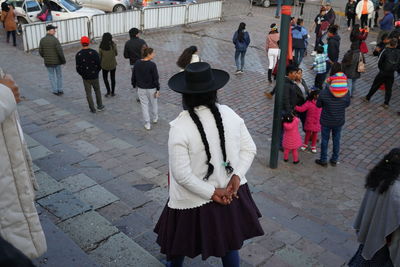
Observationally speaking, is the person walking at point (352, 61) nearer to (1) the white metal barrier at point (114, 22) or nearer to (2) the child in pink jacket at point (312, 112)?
(2) the child in pink jacket at point (312, 112)

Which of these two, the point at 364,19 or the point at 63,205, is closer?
the point at 63,205

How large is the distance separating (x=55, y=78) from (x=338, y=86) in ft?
20.9

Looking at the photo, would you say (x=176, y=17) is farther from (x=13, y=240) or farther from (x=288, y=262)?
(x=13, y=240)

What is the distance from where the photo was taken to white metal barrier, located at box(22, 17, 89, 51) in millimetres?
13680

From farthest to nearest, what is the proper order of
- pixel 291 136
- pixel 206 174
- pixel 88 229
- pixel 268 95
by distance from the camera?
1. pixel 268 95
2. pixel 291 136
3. pixel 88 229
4. pixel 206 174

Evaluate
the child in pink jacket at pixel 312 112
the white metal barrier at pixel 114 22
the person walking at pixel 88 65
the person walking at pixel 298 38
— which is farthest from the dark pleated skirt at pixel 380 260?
the white metal barrier at pixel 114 22

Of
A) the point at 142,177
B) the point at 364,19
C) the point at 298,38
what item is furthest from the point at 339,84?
the point at 364,19

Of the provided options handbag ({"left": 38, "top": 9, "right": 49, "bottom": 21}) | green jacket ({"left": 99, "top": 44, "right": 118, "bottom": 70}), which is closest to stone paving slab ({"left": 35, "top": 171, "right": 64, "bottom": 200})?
green jacket ({"left": 99, "top": 44, "right": 118, "bottom": 70})

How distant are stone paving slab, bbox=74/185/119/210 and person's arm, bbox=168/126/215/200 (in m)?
2.01

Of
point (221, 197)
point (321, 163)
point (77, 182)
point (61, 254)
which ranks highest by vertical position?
point (221, 197)

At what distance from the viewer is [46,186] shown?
471cm

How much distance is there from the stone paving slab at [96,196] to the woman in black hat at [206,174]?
5.61 feet

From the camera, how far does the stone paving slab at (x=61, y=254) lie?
3.33m

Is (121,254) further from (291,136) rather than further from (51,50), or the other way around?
(51,50)
